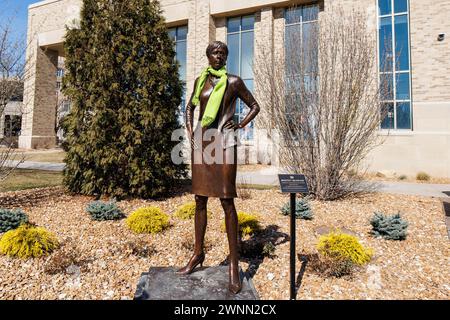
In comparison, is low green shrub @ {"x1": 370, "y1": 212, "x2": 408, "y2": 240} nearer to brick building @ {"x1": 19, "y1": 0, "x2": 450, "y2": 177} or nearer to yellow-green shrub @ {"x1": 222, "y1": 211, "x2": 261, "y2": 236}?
yellow-green shrub @ {"x1": 222, "y1": 211, "x2": 261, "y2": 236}

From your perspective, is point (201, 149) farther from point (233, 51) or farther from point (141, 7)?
point (233, 51)

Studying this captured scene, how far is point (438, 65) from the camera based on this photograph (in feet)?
38.4

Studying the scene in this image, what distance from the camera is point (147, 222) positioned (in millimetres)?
4574

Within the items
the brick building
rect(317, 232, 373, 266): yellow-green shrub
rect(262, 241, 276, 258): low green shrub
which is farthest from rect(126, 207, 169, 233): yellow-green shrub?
the brick building

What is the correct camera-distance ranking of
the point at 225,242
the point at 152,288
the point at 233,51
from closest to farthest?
the point at 152,288 < the point at 225,242 < the point at 233,51

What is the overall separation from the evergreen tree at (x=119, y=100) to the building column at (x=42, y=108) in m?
20.1

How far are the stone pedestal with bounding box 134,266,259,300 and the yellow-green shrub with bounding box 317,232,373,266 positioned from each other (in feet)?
4.00


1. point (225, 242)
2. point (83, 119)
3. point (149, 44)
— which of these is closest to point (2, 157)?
point (83, 119)

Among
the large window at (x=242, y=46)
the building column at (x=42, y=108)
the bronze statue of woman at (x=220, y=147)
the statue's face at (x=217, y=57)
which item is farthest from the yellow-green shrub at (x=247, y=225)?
the building column at (x=42, y=108)

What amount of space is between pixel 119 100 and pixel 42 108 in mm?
22280

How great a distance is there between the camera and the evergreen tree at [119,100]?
6.35m

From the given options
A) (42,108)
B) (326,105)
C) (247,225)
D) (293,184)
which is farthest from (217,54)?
(42,108)

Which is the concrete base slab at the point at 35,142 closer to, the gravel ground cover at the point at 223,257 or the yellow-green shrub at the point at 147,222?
the gravel ground cover at the point at 223,257
